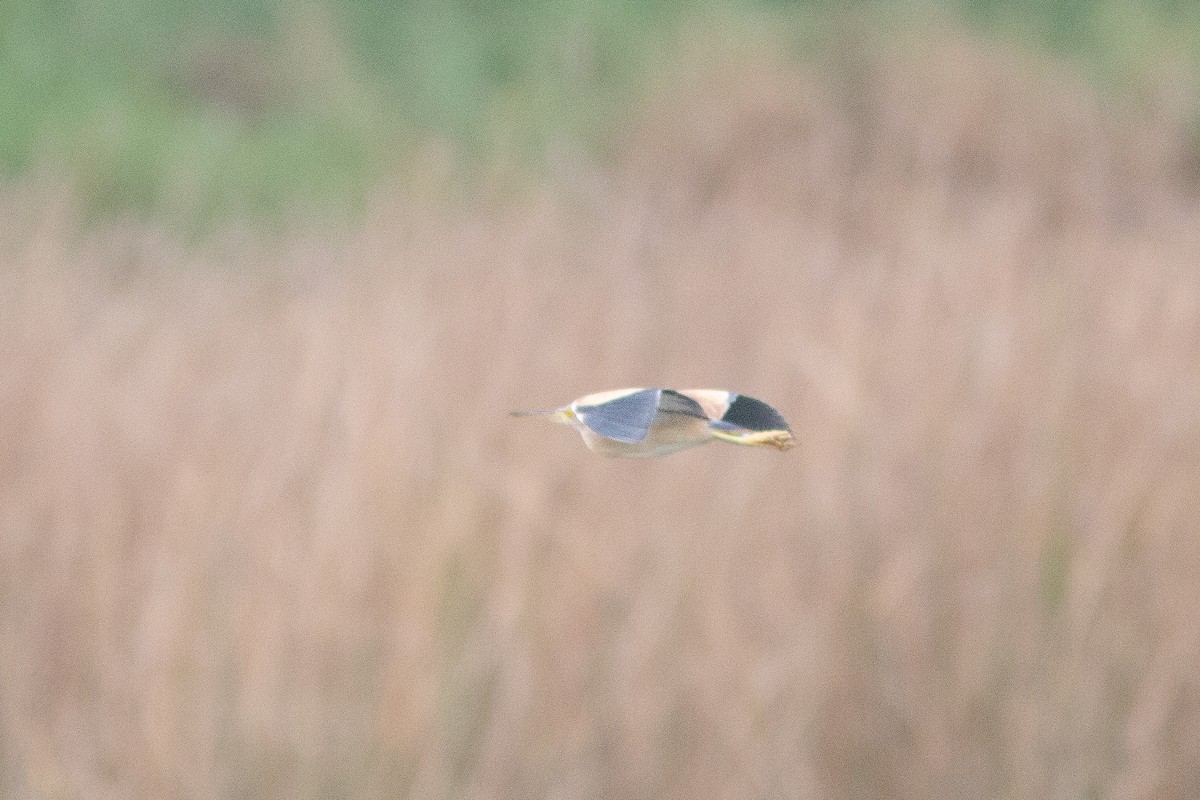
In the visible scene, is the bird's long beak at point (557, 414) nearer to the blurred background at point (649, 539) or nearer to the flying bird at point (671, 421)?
the flying bird at point (671, 421)

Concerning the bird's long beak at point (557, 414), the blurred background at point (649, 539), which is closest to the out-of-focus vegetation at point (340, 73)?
the blurred background at point (649, 539)

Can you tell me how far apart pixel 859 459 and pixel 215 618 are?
1.75ft

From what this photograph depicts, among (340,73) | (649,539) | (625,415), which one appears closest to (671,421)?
(625,415)

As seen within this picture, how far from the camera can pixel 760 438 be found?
24 cm

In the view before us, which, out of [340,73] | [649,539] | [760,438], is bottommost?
[649,539]

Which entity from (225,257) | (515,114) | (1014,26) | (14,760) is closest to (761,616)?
(14,760)

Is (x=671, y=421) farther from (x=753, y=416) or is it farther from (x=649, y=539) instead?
(x=649, y=539)

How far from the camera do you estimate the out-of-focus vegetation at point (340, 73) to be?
5820 mm

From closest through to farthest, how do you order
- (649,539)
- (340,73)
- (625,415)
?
(625,415) < (649,539) < (340,73)

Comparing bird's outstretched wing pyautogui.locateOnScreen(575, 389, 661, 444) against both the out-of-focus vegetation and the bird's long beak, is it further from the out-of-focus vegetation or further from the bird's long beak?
the out-of-focus vegetation

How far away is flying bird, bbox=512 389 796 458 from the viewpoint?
0.78ft

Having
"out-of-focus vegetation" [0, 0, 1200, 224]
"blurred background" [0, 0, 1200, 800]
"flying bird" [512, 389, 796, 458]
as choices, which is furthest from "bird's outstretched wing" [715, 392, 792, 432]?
"out-of-focus vegetation" [0, 0, 1200, 224]

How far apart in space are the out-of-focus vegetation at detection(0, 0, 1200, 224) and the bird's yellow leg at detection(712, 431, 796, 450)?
17.0 feet

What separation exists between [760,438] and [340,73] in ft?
22.5
